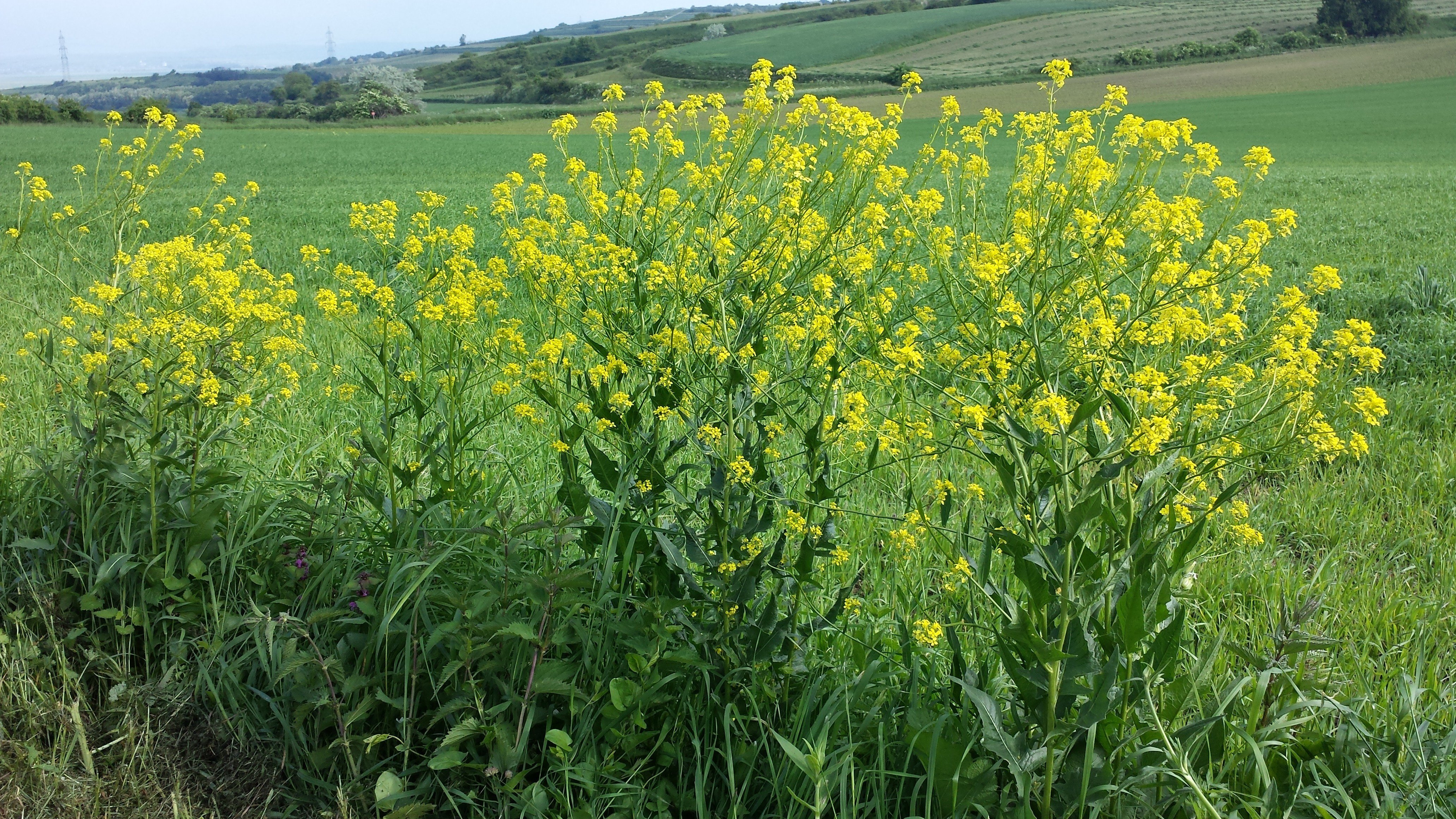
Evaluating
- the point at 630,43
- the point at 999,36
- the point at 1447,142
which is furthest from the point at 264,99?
the point at 1447,142

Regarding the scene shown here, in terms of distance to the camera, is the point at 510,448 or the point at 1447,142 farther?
the point at 1447,142

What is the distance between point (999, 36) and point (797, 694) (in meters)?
80.0

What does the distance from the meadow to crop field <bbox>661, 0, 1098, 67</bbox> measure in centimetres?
6884

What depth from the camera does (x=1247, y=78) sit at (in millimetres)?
55000

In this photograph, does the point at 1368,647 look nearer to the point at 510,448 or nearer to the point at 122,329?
the point at 510,448

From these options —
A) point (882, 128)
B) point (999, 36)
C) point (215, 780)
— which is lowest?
point (215, 780)

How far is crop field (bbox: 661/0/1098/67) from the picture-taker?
2852 inches

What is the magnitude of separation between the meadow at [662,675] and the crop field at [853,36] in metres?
68.8

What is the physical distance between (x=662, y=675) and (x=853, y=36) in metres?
84.2

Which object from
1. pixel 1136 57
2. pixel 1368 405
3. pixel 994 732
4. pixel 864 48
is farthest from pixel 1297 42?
pixel 994 732

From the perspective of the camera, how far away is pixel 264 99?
95562 millimetres

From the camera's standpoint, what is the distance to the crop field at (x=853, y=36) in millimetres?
72438

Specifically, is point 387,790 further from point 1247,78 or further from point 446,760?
point 1247,78

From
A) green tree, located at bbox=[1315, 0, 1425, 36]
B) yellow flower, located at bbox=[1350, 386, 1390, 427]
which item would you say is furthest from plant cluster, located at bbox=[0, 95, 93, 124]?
green tree, located at bbox=[1315, 0, 1425, 36]
